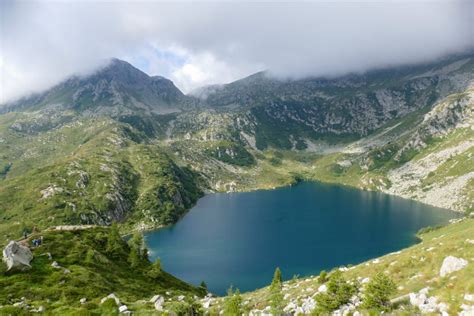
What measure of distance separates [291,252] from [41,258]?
12805 cm

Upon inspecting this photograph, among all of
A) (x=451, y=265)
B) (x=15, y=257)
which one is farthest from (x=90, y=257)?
(x=451, y=265)

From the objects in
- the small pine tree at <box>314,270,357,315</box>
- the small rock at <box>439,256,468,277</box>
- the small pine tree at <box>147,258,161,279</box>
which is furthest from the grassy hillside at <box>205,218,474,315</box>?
the small pine tree at <box>147,258,161,279</box>

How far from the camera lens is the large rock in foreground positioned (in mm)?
56744

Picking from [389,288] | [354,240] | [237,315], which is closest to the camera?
[389,288]

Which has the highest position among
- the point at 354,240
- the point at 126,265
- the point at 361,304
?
the point at 361,304

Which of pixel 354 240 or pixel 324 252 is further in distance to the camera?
pixel 354 240

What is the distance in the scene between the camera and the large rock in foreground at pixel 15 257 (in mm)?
56744

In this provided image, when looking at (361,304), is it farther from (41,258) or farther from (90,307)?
(41,258)

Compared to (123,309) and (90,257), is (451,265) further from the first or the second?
(90,257)

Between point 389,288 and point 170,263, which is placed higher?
point 389,288

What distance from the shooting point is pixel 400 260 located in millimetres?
38844

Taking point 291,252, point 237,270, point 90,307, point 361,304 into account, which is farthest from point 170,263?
point 361,304

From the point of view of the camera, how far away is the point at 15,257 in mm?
57188

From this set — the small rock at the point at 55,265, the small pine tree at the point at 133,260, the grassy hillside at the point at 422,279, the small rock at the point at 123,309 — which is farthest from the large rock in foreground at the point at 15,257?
the grassy hillside at the point at 422,279
